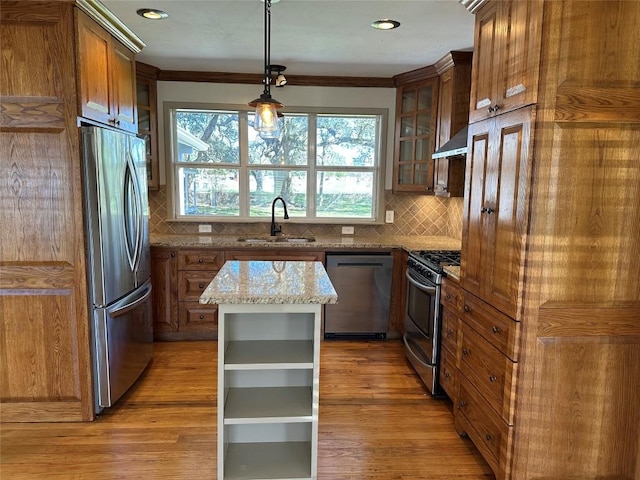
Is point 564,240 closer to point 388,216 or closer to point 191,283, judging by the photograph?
point 388,216

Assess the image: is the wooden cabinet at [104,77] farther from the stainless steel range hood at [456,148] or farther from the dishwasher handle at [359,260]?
the stainless steel range hood at [456,148]

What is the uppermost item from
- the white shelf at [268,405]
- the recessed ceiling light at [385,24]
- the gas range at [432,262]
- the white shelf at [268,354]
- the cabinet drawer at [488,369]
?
the recessed ceiling light at [385,24]

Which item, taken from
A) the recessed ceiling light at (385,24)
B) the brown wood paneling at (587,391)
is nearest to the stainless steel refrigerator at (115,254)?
the recessed ceiling light at (385,24)

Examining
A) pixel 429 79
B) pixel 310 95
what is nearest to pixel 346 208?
pixel 310 95

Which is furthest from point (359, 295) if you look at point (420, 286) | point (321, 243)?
point (420, 286)

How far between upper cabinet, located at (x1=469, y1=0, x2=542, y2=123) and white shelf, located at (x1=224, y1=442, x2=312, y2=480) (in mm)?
1920

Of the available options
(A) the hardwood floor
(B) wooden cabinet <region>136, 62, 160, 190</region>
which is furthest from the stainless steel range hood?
(B) wooden cabinet <region>136, 62, 160, 190</region>

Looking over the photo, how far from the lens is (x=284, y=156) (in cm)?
439

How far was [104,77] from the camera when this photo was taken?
2637 mm

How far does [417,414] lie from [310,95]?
3.08 meters

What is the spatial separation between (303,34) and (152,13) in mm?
993

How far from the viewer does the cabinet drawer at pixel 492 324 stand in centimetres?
189

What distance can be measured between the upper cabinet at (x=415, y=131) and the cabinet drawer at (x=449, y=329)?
4.69ft

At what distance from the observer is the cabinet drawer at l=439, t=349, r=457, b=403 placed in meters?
2.64
